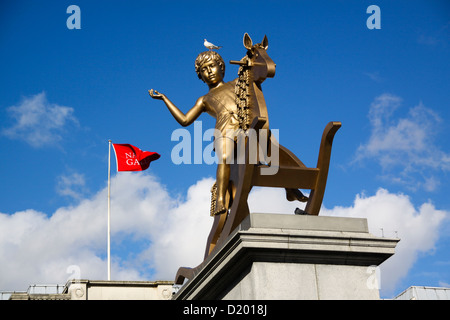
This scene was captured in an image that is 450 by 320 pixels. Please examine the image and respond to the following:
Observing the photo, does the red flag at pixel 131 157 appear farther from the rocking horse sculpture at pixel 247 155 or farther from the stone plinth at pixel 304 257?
the stone plinth at pixel 304 257

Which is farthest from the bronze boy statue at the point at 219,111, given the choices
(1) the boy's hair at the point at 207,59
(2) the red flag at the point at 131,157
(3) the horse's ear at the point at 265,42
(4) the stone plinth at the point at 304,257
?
(2) the red flag at the point at 131,157

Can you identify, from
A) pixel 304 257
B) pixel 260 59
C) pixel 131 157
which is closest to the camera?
pixel 304 257

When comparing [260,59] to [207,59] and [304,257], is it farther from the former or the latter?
[304,257]

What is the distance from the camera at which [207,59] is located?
11.8 meters

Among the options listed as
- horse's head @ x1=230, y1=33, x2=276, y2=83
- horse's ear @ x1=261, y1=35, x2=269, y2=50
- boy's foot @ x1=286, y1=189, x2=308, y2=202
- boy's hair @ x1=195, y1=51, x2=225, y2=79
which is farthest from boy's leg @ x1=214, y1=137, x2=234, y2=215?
boy's hair @ x1=195, y1=51, x2=225, y2=79

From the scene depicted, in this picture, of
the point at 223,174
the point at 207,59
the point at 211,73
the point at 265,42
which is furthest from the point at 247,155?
the point at 207,59

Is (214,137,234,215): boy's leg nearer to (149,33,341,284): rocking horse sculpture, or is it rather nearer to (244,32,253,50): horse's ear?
(149,33,341,284): rocking horse sculpture

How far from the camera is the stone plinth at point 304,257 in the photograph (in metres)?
7.97

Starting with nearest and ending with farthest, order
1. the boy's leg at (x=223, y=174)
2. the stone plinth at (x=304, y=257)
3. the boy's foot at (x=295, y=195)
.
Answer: the stone plinth at (x=304, y=257) < the boy's foot at (x=295, y=195) < the boy's leg at (x=223, y=174)

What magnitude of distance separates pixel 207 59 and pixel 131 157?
12456 mm

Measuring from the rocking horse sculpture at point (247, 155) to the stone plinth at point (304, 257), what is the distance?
1.15 meters

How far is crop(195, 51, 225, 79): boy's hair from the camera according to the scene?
38.8ft
